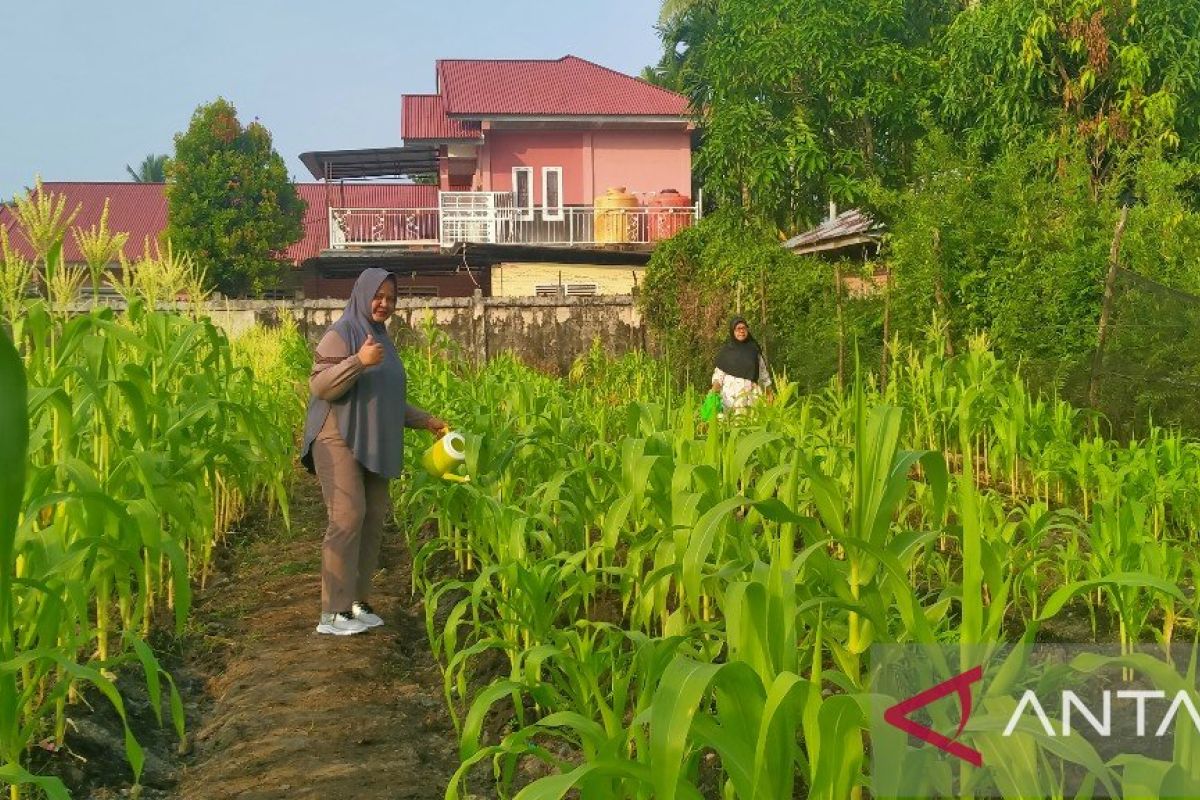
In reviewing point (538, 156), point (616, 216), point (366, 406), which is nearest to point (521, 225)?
point (616, 216)

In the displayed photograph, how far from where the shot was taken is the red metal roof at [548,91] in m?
27.4

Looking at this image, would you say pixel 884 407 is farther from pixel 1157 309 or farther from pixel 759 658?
pixel 1157 309

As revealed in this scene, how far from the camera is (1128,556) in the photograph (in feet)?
14.3

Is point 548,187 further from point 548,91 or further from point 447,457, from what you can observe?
point 447,457

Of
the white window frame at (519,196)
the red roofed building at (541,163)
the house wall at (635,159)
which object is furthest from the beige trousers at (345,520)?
the house wall at (635,159)

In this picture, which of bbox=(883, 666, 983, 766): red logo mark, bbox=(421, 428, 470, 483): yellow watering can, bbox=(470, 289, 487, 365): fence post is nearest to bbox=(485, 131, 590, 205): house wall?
bbox=(470, 289, 487, 365): fence post

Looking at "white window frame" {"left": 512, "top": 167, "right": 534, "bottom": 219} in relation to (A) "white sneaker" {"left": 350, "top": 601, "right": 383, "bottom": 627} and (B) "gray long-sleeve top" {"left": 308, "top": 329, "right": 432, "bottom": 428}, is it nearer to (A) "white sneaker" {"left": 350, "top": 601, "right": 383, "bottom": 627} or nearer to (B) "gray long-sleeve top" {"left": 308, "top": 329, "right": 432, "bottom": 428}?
(B) "gray long-sleeve top" {"left": 308, "top": 329, "right": 432, "bottom": 428}

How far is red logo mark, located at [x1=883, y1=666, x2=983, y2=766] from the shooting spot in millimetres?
2244

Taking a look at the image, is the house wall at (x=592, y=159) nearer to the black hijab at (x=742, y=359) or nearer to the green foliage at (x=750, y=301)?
the green foliage at (x=750, y=301)

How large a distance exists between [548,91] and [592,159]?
76.0 inches

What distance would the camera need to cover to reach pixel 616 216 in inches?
1012

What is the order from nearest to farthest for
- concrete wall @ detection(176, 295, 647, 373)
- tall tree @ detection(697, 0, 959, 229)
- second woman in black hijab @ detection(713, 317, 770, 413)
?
second woman in black hijab @ detection(713, 317, 770, 413)
tall tree @ detection(697, 0, 959, 229)
concrete wall @ detection(176, 295, 647, 373)

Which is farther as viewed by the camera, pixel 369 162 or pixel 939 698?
pixel 369 162

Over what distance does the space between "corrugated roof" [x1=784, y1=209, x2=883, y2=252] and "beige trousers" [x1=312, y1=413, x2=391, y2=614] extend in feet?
36.1
